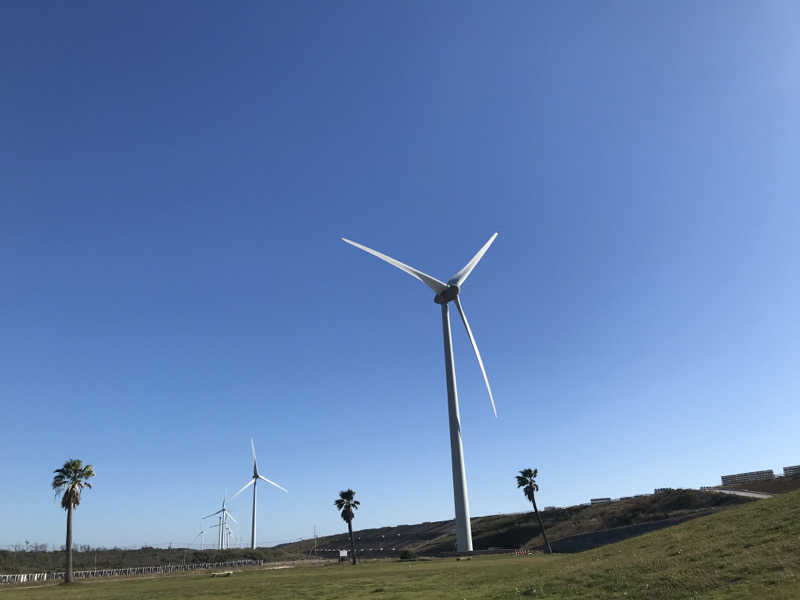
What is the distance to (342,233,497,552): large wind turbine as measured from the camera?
80.3 metres

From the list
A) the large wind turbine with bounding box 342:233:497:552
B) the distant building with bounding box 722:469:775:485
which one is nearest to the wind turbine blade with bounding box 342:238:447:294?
the large wind turbine with bounding box 342:233:497:552

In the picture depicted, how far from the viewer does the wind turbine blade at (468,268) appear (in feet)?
318

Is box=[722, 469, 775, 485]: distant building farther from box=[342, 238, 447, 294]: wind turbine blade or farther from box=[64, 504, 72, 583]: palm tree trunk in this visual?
box=[64, 504, 72, 583]: palm tree trunk

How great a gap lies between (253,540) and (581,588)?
16193 centimetres

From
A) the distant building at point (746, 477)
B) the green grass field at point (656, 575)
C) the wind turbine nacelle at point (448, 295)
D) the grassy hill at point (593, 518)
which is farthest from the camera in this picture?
the distant building at point (746, 477)

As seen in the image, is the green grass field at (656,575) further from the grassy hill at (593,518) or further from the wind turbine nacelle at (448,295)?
the grassy hill at (593,518)

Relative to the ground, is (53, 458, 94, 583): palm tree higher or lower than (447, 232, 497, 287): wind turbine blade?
lower

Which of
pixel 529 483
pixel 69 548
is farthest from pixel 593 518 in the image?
pixel 69 548

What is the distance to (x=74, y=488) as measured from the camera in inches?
3317

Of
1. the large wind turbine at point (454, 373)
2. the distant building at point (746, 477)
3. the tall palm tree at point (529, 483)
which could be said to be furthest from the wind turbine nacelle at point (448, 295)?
the distant building at point (746, 477)

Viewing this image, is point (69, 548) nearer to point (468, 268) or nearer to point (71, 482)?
point (71, 482)

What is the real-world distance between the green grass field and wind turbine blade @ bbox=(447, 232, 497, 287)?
176ft

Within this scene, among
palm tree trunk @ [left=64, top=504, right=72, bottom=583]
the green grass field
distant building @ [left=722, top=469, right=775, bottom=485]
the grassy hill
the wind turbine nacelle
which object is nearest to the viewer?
the green grass field

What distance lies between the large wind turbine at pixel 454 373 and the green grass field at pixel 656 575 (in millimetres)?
26493
